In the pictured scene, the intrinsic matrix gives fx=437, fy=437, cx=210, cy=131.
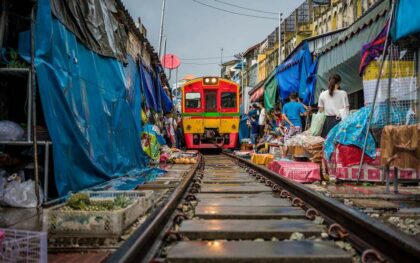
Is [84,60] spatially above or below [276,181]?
above

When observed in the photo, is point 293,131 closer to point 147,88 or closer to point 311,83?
point 311,83

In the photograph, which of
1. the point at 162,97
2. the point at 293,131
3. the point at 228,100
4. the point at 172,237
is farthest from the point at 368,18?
the point at 228,100

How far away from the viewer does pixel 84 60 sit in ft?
22.7

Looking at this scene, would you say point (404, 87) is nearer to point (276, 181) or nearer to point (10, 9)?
point (276, 181)

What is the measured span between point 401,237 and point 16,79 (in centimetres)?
506

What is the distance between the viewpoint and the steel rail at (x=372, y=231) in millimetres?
2605

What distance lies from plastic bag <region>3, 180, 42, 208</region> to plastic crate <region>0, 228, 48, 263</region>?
78.6 inches

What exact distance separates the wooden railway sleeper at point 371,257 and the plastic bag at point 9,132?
4.10m

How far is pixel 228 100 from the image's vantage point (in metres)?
19.6

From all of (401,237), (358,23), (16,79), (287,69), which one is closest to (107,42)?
(16,79)

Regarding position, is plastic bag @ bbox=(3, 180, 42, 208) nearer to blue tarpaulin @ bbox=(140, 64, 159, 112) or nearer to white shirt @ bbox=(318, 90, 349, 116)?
white shirt @ bbox=(318, 90, 349, 116)

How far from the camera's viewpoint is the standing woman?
8.30 meters

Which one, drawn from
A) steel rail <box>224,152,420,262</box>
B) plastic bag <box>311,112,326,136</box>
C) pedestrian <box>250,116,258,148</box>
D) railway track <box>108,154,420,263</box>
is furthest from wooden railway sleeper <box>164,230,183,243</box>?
pedestrian <box>250,116,258,148</box>

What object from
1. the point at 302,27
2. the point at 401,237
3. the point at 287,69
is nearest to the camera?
the point at 401,237
